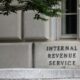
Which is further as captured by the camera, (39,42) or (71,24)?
(71,24)

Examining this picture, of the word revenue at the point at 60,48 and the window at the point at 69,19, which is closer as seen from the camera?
the word revenue at the point at 60,48

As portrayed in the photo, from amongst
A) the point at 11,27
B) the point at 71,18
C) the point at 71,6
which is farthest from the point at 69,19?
the point at 11,27

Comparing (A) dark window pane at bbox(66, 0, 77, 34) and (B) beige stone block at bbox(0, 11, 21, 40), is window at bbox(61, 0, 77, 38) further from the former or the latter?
(B) beige stone block at bbox(0, 11, 21, 40)

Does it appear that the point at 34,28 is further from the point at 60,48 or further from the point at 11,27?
the point at 60,48

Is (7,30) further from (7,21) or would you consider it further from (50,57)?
(50,57)

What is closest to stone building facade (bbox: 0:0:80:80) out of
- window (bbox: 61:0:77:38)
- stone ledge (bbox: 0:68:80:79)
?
window (bbox: 61:0:77:38)

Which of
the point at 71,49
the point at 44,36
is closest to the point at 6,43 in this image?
the point at 44,36

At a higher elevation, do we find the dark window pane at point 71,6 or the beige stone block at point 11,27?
the dark window pane at point 71,6

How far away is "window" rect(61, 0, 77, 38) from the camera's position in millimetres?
12164

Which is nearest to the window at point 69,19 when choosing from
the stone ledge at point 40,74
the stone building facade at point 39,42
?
the stone building facade at point 39,42

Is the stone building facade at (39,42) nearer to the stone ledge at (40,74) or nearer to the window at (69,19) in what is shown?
the window at (69,19)

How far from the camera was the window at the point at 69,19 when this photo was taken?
12.2 meters

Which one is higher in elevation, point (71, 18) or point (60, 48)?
point (71, 18)

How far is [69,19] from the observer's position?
40.3ft
